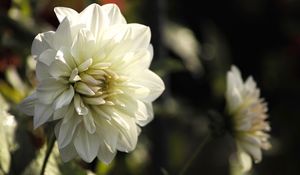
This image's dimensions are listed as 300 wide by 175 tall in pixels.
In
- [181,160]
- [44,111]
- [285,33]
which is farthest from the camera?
[285,33]

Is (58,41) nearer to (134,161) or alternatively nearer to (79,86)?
(79,86)

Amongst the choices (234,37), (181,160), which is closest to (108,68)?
(181,160)

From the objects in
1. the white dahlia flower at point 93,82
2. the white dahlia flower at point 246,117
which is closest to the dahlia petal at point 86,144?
the white dahlia flower at point 93,82

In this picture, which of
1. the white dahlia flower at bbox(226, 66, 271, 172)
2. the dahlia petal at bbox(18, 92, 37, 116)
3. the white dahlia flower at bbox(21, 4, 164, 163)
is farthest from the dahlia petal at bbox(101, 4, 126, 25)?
the white dahlia flower at bbox(226, 66, 271, 172)

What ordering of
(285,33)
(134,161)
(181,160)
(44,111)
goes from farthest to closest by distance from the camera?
(285,33)
(181,160)
(134,161)
(44,111)

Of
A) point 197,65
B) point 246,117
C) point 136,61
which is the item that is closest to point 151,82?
point 136,61

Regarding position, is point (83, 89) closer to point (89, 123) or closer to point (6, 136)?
point (89, 123)
